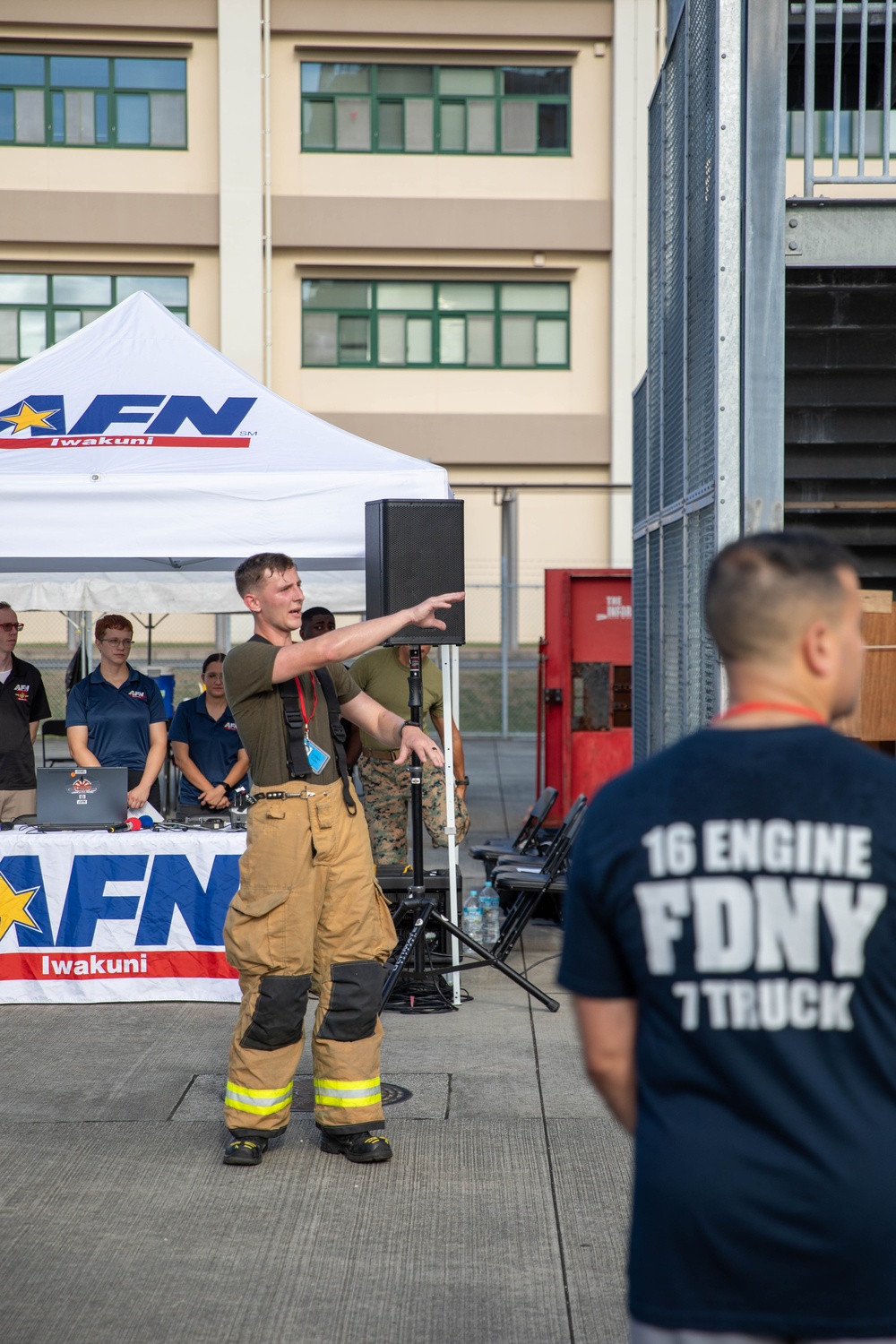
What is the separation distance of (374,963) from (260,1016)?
433 millimetres

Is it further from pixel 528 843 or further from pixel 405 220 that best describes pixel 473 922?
pixel 405 220

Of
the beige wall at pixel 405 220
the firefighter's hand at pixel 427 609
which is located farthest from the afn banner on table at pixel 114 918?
the beige wall at pixel 405 220

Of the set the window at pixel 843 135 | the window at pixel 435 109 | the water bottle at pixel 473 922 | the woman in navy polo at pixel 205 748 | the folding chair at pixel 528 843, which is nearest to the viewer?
the water bottle at pixel 473 922

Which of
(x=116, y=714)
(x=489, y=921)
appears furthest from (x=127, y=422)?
(x=489, y=921)

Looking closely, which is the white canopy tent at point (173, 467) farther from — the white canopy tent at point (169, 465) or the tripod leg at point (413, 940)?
the tripod leg at point (413, 940)

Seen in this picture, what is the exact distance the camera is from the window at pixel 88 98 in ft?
84.0

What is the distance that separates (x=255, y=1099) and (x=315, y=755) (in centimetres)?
117

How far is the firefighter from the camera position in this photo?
4613 mm

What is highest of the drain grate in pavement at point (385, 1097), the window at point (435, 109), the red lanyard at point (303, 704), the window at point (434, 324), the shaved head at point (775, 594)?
the window at point (435, 109)

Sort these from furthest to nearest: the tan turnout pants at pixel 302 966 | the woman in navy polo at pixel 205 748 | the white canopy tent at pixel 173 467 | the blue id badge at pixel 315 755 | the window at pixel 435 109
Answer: the window at pixel 435 109, the woman in navy polo at pixel 205 748, the white canopy tent at pixel 173 467, the blue id badge at pixel 315 755, the tan turnout pants at pixel 302 966

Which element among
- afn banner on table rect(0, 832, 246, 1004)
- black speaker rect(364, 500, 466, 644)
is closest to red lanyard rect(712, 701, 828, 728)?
black speaker rect(364, 500, 466, 644)

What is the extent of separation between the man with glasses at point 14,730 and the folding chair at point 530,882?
305 cm

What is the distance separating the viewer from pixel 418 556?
6.10m

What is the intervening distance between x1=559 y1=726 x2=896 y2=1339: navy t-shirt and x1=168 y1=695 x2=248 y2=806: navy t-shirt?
23.4ft
